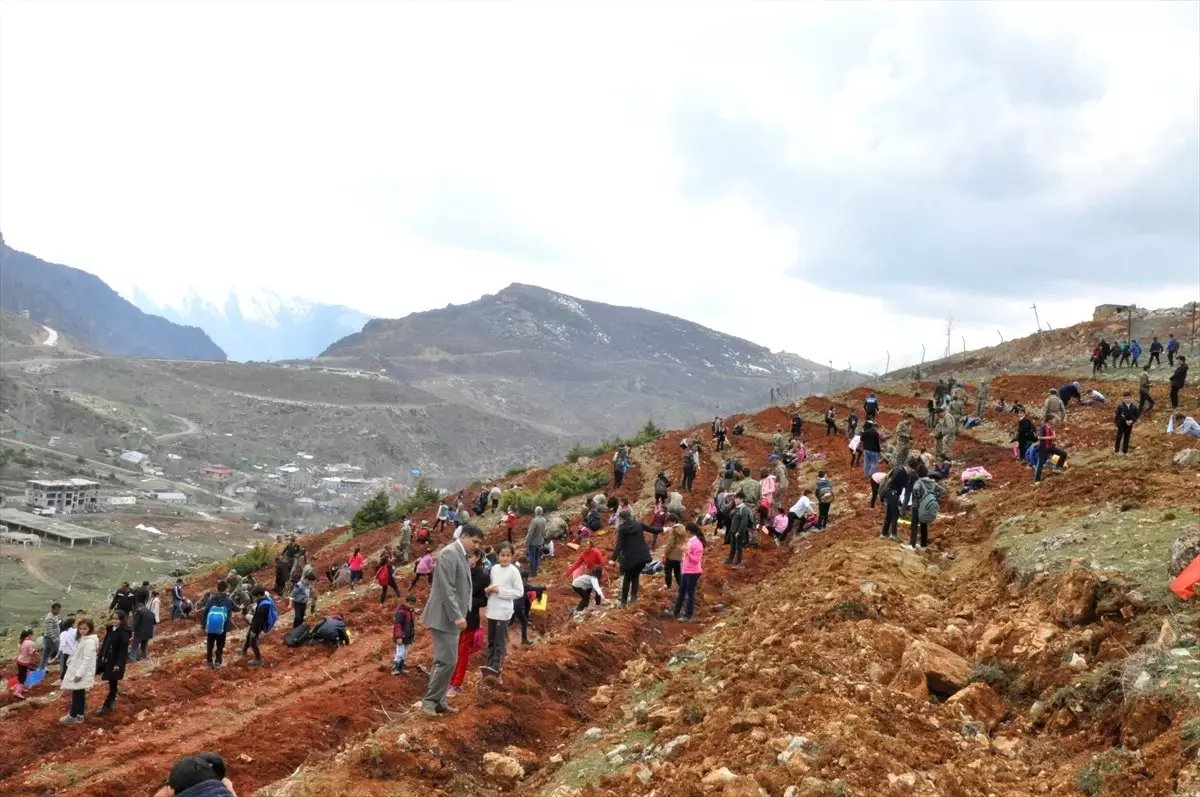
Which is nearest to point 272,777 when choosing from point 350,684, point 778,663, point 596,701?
point 350,684

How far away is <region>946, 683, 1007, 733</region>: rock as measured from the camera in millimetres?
7188

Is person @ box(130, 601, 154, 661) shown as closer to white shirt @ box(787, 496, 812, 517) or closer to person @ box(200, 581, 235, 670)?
person @ box(200, 581, 235, 670)

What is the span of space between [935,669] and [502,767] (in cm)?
405

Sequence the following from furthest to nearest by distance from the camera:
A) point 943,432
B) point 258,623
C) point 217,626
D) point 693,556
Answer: point 943,432
point 258,623
point 217,626
point 693,556

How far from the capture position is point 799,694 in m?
7.64

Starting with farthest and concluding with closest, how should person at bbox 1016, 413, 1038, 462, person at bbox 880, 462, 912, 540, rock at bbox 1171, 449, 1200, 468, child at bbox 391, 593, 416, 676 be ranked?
person at bbox 1016, 413, 1038, 462
rock at bbox 1171, 449, 1200, 468
person at bbox 880, 462, 912, 540
child at bbox 391, 593, 416, 676

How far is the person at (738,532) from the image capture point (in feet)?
54.3

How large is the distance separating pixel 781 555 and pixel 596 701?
28.8 feet

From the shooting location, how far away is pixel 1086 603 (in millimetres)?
8539

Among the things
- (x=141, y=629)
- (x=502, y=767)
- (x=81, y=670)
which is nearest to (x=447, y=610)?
(x=502, y=767)

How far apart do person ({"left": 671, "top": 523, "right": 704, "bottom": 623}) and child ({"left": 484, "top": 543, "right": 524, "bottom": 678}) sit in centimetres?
406

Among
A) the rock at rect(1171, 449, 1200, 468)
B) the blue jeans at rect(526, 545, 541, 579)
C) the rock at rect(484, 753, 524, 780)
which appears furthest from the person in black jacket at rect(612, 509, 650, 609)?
the rock at rect(1171, 449, 1200, 468)

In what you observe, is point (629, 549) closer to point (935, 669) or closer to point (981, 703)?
point (935, 669)

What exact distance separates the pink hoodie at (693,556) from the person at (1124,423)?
11232mm
